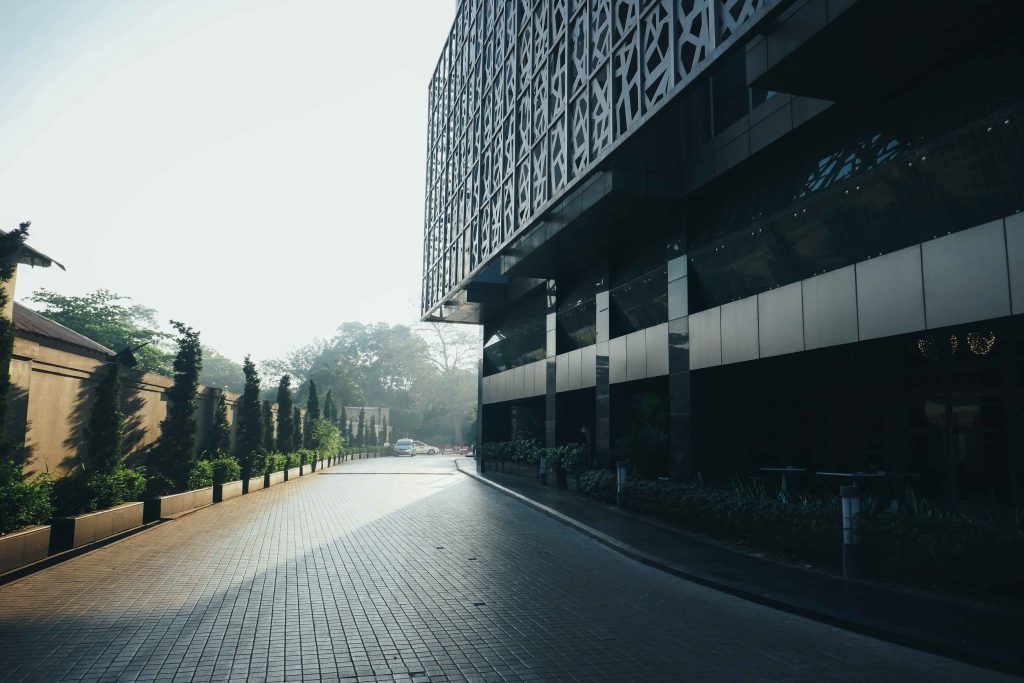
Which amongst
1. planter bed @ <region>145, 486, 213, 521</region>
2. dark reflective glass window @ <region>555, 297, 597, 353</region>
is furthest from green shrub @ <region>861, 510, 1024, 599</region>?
dark reflective glass window @ <region>555, 297, 597, 353</region>

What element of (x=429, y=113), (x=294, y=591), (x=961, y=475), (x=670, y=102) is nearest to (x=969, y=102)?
(x=670, y=102)

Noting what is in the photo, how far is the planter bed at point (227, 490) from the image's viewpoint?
68.1 ft

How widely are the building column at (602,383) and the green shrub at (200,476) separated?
1261 centimetres

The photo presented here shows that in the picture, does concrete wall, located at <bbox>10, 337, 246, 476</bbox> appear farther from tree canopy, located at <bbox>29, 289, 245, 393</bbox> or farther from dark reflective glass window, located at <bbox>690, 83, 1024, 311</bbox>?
tree canopy, located at <bbox>29, 289, 245, 393</bbox>

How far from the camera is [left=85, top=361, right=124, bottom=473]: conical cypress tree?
16109mm

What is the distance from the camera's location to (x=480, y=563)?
10.9 metres

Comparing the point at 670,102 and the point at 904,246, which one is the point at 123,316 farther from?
the point at 904,246

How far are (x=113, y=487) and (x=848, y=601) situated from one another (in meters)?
13.8

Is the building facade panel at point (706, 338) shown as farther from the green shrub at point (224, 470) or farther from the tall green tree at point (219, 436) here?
the tall green tree at point (219, 436)

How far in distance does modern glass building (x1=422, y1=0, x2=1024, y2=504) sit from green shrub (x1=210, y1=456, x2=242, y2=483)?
11825 millimetres

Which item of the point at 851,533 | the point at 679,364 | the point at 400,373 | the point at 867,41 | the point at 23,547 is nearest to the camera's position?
the point at 851,533

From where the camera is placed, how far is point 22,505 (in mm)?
10844

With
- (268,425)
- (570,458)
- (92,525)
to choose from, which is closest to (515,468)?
(570,458)

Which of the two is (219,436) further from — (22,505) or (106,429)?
(22,505)
